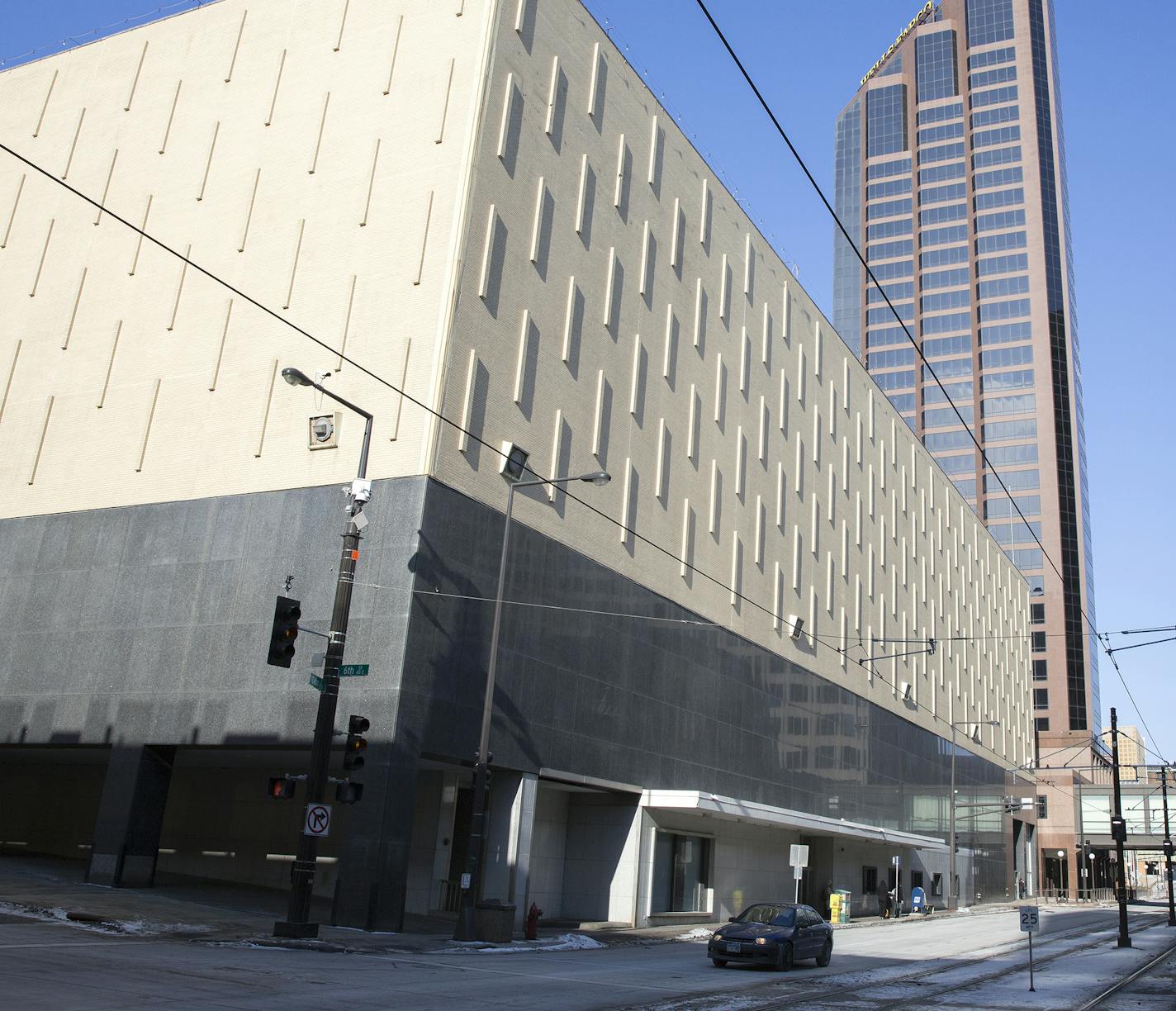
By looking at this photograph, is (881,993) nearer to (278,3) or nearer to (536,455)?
(536,455)

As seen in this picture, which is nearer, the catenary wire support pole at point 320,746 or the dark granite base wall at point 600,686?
the catenary wire support pole at point 320,746

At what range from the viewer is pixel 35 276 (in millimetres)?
35969

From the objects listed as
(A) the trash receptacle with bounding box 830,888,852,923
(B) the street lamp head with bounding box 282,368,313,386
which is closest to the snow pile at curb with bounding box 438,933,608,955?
(B) the street lamp head with bounding box 282,368,313,386

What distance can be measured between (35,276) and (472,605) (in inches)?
800

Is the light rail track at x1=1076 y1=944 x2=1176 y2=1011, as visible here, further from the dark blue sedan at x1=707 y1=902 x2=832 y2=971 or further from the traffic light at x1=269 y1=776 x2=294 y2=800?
the traffic light at x1=269 y1=776 x2=294 y2=800

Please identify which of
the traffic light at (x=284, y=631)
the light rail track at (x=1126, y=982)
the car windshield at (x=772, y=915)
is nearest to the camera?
the light rail track at (x=1126, y=982)

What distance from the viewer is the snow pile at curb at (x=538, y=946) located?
22.2m

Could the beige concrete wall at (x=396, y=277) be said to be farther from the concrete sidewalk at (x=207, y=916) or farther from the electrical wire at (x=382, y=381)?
the concrete sidewalk at (x=207, y=916)

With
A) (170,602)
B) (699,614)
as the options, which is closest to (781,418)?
(699,614)

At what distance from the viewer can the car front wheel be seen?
70.7ft

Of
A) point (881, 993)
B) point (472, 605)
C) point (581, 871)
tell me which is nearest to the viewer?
point (881, 993)

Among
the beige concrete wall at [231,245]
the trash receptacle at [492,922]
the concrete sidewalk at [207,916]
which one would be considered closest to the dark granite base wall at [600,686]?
the beige concrete wall at [231,245]

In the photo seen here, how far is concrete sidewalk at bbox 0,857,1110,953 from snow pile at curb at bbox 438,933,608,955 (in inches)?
1.5

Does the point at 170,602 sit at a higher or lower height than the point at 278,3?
lower
